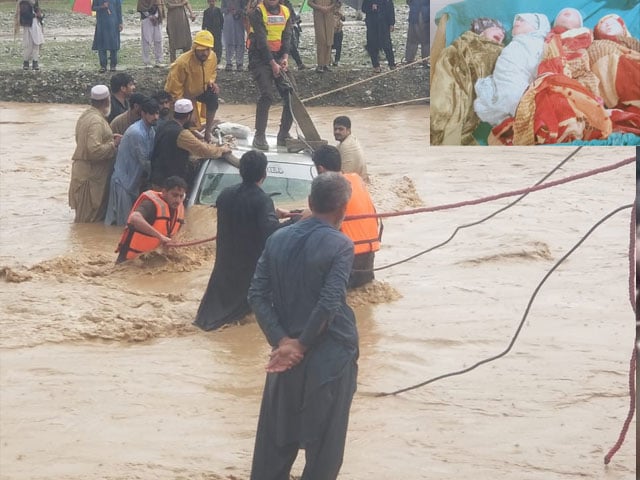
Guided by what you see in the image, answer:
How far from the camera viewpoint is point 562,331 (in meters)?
8.27

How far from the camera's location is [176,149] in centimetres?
1022

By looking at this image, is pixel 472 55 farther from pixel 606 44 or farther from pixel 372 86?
pixel 372 86

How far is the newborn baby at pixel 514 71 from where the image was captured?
4.41 m

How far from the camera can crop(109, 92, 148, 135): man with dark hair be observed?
35.4 feet

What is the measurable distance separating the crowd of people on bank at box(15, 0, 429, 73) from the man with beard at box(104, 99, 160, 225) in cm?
872

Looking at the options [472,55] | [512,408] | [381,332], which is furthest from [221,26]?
[472,55]

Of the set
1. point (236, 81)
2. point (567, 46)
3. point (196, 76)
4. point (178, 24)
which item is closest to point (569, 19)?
point (567, 46)

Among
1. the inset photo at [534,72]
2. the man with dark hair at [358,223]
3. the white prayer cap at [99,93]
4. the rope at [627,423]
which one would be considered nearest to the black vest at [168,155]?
the white prayer cap at [99,93]

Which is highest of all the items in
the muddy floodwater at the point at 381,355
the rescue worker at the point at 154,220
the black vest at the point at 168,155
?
the black vest at the point at 168,155

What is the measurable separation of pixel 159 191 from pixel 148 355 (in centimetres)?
224

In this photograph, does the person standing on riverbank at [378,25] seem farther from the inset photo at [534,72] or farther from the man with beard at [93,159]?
the inset photo at [534,72]

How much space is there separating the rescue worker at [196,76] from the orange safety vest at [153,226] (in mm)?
2225

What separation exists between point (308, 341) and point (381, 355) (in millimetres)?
3152

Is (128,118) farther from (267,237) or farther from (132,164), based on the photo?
(267,237)
